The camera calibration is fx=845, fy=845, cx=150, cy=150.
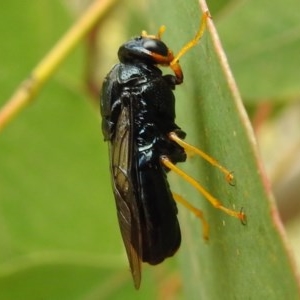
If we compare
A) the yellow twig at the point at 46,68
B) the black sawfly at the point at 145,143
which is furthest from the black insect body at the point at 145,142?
the yellow twig at the point at 46,68

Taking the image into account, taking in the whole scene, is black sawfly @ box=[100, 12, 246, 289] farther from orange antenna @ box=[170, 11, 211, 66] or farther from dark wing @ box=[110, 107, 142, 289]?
orange antenna @ box=[170, 11, 211, 66]

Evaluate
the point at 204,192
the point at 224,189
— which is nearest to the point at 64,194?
the point at 204,192

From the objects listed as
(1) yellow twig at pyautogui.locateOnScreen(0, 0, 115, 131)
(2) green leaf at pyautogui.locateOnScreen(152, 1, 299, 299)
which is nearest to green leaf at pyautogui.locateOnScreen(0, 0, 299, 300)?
(2) green leaf at pyautogui.locateOnScreen(152, 1, 299, 299)

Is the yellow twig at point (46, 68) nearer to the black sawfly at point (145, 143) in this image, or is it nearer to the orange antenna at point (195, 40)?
the black sawfly at point (145, 143)

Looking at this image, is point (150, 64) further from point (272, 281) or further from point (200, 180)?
point (272, 281)

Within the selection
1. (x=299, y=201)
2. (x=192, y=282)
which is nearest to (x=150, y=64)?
(x=192, y=282)

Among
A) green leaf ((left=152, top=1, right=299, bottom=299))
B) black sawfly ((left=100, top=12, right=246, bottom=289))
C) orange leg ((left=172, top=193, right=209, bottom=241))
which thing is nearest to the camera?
green leaf ((left=152, top=1, right=299, bottom=299))
